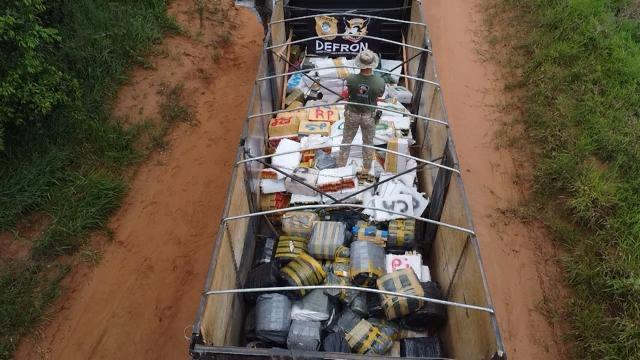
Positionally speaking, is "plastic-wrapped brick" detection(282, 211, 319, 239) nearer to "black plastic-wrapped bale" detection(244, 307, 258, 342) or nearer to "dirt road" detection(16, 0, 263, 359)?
"black plastic-wrapped bale" detection(244, 307, 258, 342)

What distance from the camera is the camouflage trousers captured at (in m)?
6.07

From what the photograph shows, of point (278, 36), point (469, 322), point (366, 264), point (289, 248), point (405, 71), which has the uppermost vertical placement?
point (278, 36)

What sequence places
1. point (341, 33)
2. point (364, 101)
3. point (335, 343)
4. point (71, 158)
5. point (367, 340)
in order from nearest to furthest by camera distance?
point (335, 343) → point (367, 340) → point (364, 101) → point (71, 158) → point (341, 33)

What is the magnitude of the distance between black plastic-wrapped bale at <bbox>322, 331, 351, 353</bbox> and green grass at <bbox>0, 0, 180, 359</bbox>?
3816 mm

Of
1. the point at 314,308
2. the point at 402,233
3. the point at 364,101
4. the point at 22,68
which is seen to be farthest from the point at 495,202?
the point at 22,68

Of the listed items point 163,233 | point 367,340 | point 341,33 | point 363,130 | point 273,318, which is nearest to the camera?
point 367,340

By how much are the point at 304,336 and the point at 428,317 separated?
1.32 meters

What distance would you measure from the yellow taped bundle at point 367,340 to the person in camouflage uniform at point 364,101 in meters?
2.24

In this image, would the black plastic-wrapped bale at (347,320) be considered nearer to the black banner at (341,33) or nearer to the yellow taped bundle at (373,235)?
the yellow taped bundle at (373,235)

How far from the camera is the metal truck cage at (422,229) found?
12.5 feet

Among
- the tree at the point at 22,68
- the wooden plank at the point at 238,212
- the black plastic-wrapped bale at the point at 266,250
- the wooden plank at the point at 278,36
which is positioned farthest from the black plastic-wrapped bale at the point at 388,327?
the tree at the point at 22,68

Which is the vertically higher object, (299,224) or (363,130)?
(363,130)

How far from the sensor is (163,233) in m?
6.70

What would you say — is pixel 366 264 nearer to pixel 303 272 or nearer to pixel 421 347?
pixel 303 272
